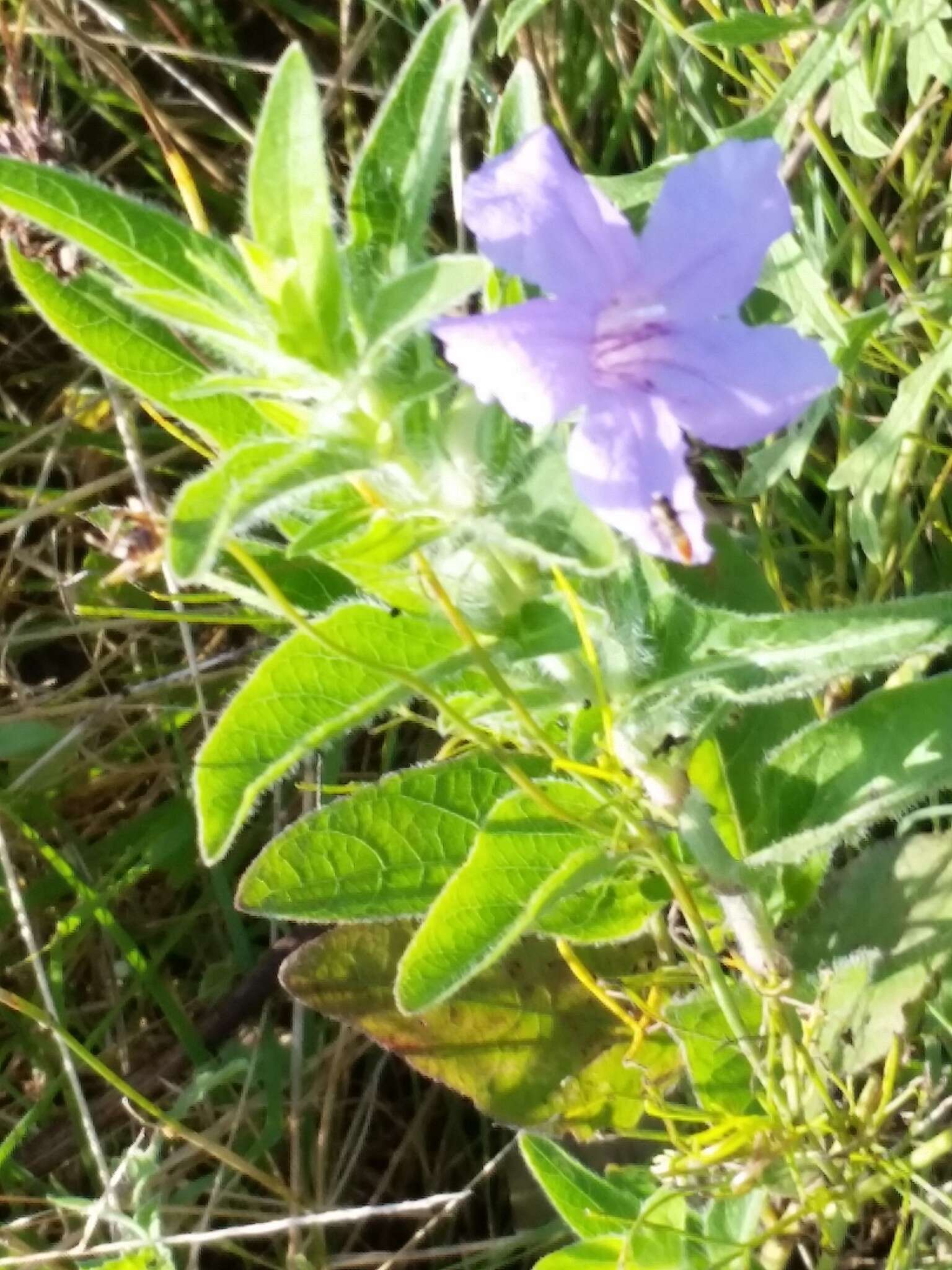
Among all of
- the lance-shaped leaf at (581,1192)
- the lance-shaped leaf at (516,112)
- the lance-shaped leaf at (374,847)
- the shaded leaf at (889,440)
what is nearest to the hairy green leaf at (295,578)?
the lance-shaped leaf at (374,847)

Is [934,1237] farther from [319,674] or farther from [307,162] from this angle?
[307,162]

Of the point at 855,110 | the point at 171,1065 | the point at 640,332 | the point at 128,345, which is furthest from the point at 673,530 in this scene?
the point at 171,1065

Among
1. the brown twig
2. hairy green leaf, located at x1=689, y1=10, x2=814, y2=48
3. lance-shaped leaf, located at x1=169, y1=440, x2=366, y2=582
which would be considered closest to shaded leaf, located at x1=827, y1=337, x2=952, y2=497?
hairy green leaf, located at x1=689, y1=10, x2=814, y2=48

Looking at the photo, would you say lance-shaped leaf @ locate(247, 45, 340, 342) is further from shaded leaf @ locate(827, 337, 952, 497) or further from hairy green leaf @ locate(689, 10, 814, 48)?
shaded leaf @ locate(827, 337, 952, 497)

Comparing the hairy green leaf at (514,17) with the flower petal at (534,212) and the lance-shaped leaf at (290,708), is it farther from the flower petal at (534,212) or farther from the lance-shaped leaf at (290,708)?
the lance-shaped leaf at (290,708)

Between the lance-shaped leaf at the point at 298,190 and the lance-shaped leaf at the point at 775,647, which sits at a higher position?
the lance-shaped leaf at the point at 298,190

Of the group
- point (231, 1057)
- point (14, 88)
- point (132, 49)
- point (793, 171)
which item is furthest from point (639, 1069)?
point (132, 49)
